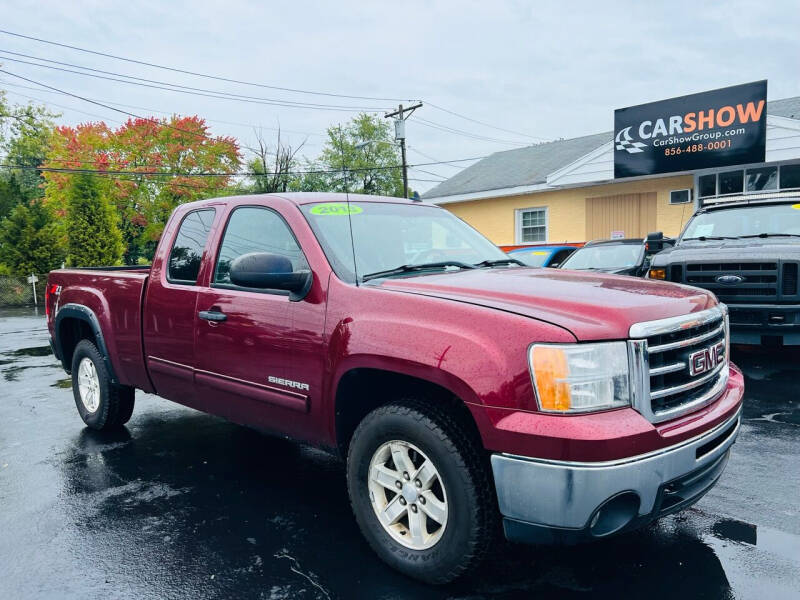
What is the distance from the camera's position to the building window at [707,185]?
1541 cm

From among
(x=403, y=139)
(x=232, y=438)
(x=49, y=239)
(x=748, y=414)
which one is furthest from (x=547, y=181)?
(x=49, y=239)

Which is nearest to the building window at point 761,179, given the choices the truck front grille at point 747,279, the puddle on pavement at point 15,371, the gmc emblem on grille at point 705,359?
the truck front grille at point 747,279

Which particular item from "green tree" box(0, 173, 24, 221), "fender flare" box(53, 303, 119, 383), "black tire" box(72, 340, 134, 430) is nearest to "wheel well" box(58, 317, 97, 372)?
"fender flare" box(53, 303, 119, 383)

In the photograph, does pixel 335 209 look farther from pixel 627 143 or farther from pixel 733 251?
pixel 627 143

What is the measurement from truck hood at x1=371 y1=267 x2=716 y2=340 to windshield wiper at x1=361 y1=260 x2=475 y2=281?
11 centimetres

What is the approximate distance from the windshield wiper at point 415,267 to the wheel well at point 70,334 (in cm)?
344

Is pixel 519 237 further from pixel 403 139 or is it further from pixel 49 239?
pixel 49 239

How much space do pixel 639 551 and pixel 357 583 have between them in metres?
1.40

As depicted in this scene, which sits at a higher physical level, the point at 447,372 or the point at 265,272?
the point at 265,272

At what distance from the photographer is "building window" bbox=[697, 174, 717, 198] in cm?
1541

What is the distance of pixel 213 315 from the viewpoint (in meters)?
3.75

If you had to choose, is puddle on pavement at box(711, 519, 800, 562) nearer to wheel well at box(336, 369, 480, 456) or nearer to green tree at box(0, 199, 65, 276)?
wheel well at box(336, 369, 480, 456)

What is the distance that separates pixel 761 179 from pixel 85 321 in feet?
49.8

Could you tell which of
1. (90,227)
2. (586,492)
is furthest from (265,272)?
(90,227)
